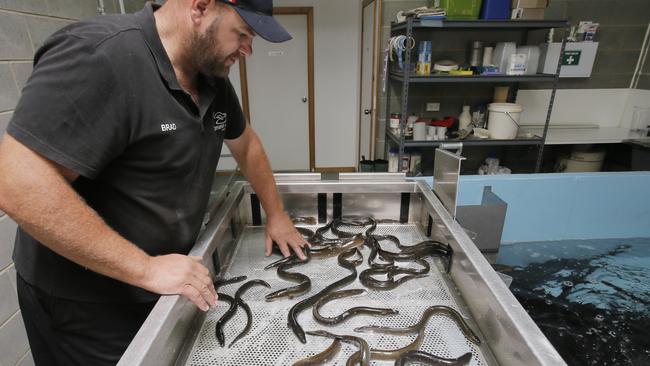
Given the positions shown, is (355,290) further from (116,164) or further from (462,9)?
(462,9)

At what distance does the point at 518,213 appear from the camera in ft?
7.78

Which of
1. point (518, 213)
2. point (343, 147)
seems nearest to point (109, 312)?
point (518, 213)

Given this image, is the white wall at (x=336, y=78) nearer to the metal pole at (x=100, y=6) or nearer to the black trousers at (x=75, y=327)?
the metal pole at (x=100, y=6)

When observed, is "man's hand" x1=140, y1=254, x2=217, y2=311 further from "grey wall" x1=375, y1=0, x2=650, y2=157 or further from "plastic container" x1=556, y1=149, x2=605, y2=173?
"plastic container" x1=556, y1=149, x2=605, y2=173

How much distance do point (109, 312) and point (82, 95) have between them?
67 centimetres

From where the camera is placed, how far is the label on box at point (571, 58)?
3.52 metres

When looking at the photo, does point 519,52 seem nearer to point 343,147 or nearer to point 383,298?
point 343,147

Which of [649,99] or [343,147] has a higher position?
[649,99]

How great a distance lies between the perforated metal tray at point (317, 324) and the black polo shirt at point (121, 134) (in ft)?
0.87

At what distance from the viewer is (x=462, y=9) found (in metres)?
2.98

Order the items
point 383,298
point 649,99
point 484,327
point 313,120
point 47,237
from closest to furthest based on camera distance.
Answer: point 47,237, point 484,327, point 383,298, point 649,99, point 313,120

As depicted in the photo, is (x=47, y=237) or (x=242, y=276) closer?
(x=47, y=237)

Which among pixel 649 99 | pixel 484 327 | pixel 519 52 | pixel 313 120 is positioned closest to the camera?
pixel 484 327

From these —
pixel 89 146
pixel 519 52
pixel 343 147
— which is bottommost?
pixel 343 147
